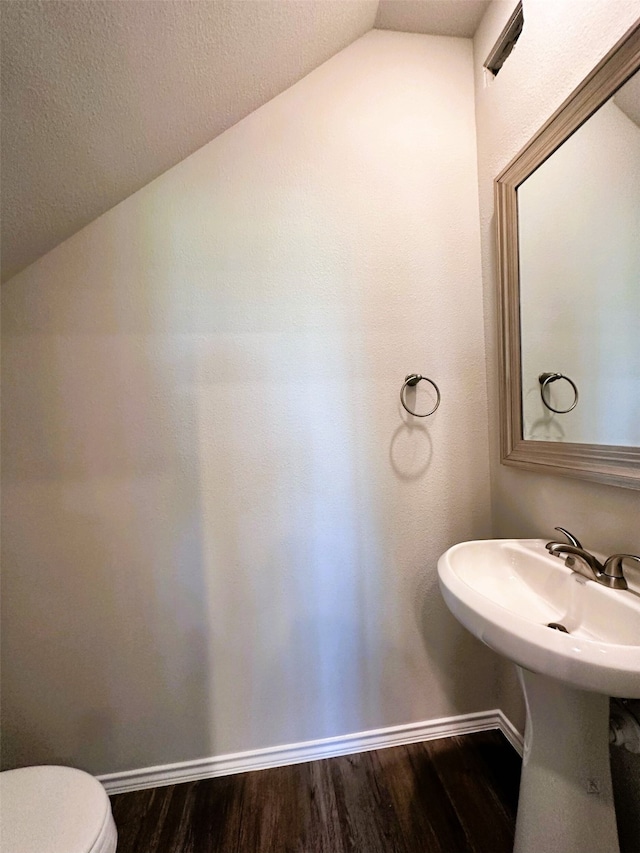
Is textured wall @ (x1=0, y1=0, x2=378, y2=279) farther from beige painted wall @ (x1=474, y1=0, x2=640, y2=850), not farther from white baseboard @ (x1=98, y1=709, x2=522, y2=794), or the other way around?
white baseboard @ (x1=98, y1=709, x2=522, y2=794)

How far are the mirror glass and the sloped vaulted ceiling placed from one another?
2.60 feet

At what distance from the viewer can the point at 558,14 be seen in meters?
0.89

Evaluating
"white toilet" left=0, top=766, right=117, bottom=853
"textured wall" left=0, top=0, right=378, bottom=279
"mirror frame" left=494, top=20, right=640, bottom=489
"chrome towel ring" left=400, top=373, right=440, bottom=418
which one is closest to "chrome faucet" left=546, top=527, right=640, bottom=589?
"mirror frame" left=494, top=20, right=640, bottom=489

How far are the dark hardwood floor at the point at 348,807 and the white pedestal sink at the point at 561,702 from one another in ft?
0.95

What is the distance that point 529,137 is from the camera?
1.00 meters

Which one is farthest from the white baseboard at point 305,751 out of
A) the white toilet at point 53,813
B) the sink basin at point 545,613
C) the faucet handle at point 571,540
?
the faucet handle at point 571,540

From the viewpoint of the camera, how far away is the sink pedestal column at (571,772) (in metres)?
0.69

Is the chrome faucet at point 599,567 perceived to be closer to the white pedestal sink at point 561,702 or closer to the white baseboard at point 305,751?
the white pedestal sink at point 561,702

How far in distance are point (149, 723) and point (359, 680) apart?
718 mm

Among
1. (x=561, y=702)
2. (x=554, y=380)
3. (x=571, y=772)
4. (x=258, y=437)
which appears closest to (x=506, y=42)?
(x=554, y=380)

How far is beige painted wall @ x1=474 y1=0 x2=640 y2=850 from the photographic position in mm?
789

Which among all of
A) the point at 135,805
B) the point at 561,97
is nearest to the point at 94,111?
the point at 561,97

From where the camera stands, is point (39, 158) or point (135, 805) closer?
point (39, 158)

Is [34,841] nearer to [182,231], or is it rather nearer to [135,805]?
[135,805]
